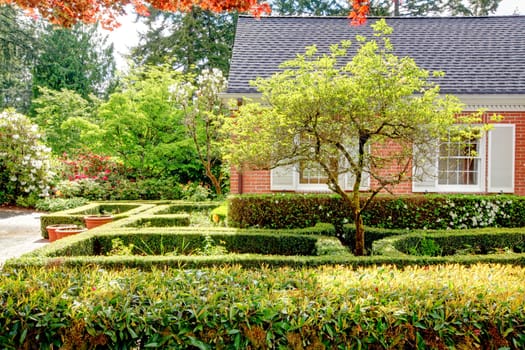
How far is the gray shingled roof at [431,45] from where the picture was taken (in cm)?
1129

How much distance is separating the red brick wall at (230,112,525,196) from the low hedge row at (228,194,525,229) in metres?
1.77

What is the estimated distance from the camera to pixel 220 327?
2.71m

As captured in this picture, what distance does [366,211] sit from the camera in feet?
29.5

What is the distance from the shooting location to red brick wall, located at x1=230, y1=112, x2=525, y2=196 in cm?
1072

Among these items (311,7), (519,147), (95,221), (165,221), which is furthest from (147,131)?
(311,7)

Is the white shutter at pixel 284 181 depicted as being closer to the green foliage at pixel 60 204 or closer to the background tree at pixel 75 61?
the green foliage at pixel 60 204

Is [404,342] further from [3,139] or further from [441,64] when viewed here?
[3,139]

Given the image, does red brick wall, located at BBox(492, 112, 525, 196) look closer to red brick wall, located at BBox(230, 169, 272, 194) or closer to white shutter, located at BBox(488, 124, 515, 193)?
white shutter, located at BBox(488, 124, 515, 193)

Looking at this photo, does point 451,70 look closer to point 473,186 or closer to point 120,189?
point 473,186

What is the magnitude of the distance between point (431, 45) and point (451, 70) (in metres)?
1.54

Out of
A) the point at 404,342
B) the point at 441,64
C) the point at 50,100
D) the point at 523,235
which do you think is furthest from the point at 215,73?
the point at 50,100

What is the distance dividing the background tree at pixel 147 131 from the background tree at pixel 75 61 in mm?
14757

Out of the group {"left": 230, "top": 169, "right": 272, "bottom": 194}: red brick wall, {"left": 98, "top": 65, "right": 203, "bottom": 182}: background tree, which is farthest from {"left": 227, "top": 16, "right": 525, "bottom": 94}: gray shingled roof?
{"left": 98, "top": 65, "right": 203, "bottom": 182}: background tree

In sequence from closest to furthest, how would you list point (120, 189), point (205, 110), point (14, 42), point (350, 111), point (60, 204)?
point (350, 111) → point (60, 204) → point (120, 189) → point (205, 110) → point (14, 42)
